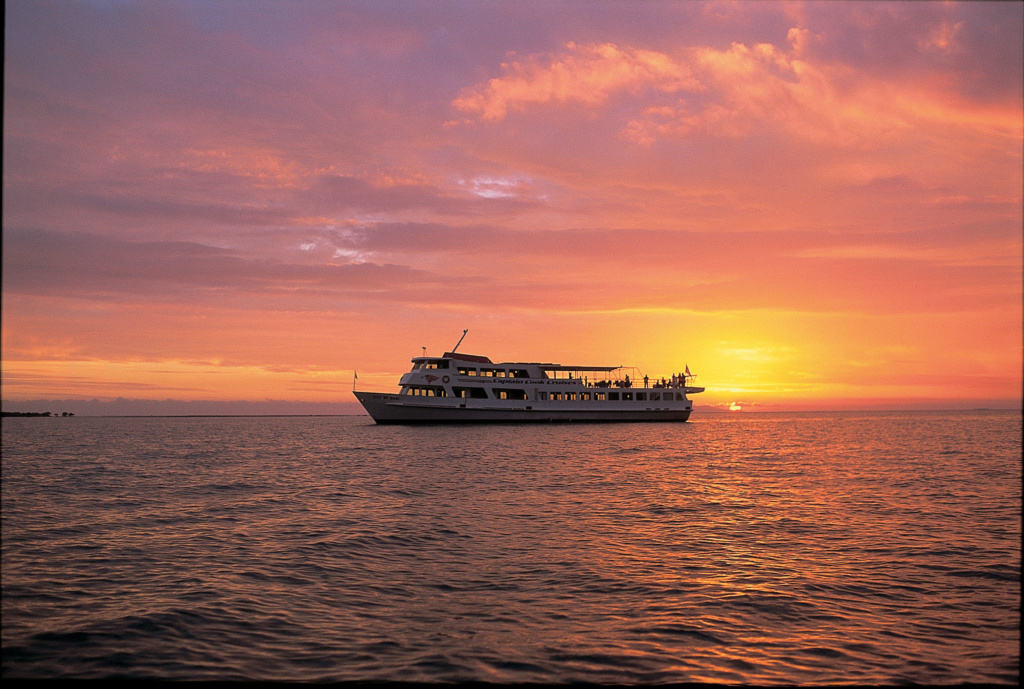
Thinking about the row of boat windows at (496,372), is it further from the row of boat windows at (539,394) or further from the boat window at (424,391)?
the boat window at (424,391)

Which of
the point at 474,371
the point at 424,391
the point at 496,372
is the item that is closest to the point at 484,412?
the point at 474,371

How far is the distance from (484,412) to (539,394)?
8.64 metres

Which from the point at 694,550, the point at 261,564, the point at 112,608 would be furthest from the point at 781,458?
the point at 112,608

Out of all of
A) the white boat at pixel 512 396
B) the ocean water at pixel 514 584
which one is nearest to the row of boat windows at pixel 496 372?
the white boat at pixel 512 396

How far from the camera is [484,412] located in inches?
3307

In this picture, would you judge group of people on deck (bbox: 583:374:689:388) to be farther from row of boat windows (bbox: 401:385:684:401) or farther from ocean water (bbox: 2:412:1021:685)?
ocean water (bbox: 2:412:1021:685)

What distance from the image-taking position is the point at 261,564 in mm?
14086

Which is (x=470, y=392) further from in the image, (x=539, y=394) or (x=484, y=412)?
(x=539, y=394)

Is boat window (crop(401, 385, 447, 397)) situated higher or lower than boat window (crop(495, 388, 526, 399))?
higher

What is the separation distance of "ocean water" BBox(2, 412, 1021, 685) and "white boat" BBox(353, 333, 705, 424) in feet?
173

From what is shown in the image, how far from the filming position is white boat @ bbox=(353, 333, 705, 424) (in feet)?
263

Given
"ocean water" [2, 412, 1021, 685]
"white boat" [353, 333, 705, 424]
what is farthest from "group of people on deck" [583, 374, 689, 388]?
"ocean water" [2, 412, 1021, 685]

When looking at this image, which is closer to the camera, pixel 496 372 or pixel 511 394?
pixel 496 372

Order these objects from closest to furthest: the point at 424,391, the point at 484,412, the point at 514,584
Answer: the point at 514,584 < the point at 424,391 < the point at 484,412
